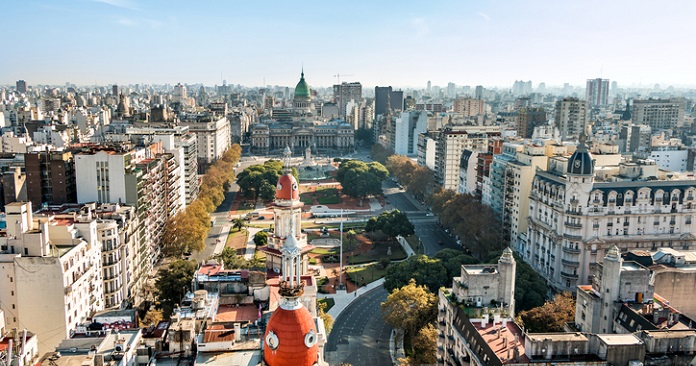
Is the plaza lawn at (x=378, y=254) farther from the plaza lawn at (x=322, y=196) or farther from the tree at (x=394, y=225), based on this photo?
the plaza lawn at (x=322, y=196)

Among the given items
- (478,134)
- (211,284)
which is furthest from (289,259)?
(478,134)

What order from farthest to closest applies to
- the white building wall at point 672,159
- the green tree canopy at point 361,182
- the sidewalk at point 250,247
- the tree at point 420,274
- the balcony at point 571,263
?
the white building wall at point 672,159 < the green tree canopy at point 361,182 < the sidewalk at point 250,247 < the balcony at point 571,263 < the tree at point 420,274

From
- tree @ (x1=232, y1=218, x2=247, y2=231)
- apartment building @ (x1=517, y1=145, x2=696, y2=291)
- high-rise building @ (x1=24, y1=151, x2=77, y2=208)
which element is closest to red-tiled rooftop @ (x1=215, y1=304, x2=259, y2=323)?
high-rise building @ (x1=24, y1=151, x2=77, y2=208)

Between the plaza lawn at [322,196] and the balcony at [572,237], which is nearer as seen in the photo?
the balcony at [572,237]

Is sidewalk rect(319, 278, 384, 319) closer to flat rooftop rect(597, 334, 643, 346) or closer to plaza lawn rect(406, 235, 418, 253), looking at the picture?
plaza lawn rect(406, 235, 418, 253)

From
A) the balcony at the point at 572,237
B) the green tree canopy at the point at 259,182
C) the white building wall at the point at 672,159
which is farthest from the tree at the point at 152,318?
the white building wall at the point at 672,159

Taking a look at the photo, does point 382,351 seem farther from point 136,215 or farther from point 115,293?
point 136,215

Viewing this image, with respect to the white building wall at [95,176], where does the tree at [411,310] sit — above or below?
below
